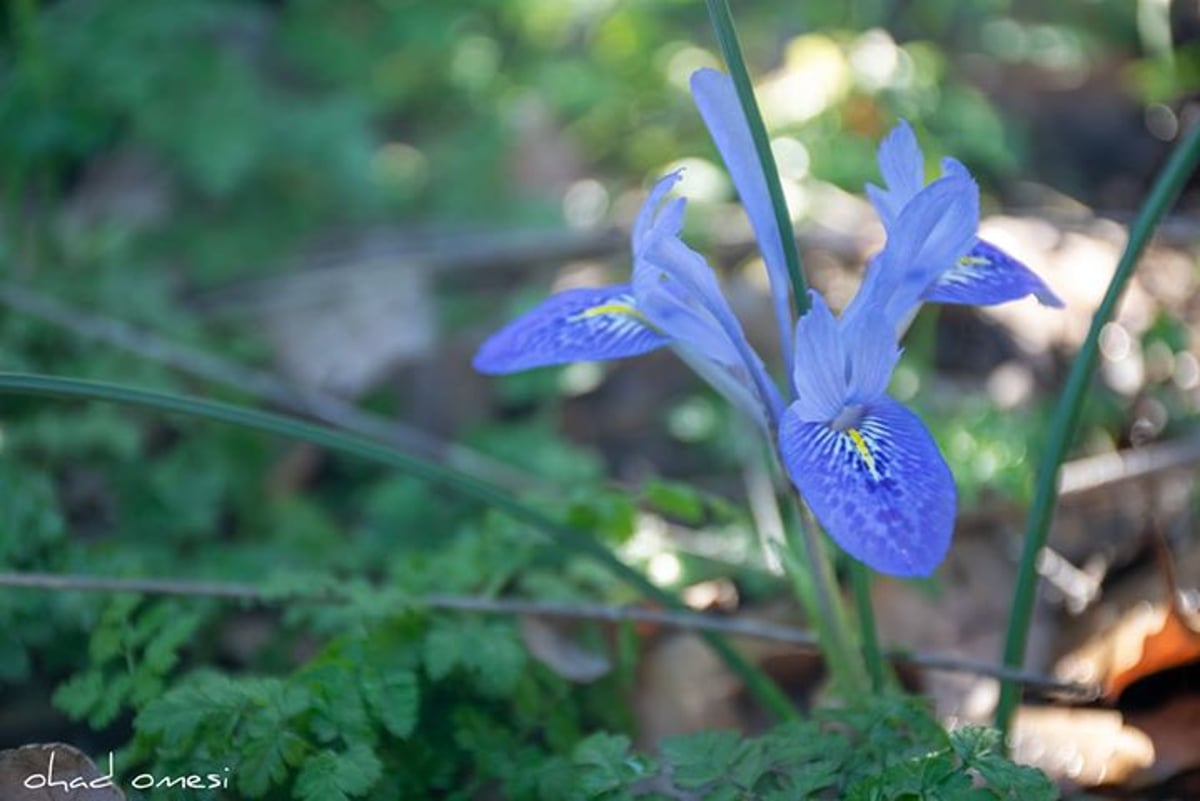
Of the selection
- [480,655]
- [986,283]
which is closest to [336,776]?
[480,655]

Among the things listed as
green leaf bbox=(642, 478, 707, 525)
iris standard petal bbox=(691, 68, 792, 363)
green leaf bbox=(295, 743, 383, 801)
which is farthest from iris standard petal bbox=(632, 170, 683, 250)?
green leaf bbox=(295, 743, 383, 801)

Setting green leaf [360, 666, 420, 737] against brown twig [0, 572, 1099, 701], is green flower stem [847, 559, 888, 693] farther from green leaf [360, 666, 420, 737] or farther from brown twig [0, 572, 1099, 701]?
green leaf [360, 666, 420, 737]

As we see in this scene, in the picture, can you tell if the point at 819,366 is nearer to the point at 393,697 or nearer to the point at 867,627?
the point at 867,627

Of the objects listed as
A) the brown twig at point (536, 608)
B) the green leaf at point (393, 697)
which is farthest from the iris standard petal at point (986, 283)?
the green leaf at point (393, 697)

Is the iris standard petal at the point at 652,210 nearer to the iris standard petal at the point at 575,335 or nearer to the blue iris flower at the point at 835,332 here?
the blue iris flower at the point at 835,332

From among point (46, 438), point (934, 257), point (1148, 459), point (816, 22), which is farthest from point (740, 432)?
point (816, 22)

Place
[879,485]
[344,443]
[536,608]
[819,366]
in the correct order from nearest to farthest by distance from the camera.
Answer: [879,485] < [819,366] < [344,443] < [536,608]
